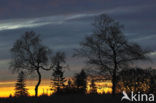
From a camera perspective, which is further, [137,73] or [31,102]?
[137,73]

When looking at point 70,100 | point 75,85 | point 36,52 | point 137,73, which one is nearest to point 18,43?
point 36,52

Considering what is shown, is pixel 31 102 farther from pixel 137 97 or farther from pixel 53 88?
pixel 53 88

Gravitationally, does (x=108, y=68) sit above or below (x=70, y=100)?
above

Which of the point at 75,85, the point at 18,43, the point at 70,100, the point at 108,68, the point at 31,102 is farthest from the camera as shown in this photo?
the point at 75,85

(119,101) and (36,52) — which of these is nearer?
(119,101)

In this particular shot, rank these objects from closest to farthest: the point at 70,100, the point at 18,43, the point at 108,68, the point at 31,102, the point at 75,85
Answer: the point at 31,102, the point at 70,100, the point at 108,68, the point at 18,43, the point at 75,85

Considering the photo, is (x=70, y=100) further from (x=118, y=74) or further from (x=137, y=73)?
(x=137, y=73)

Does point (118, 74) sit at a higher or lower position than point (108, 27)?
lower

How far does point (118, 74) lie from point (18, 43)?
2845 cm

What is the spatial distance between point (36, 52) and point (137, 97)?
3042 centimetres

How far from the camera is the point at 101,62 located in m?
39.2

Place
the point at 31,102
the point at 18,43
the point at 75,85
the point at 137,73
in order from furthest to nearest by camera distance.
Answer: the point at 75,85
the point at 18,43
the point at 137,73
the point at 31,102

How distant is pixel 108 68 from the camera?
38.8 metres

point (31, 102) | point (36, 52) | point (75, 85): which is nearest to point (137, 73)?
point (31, 102)
